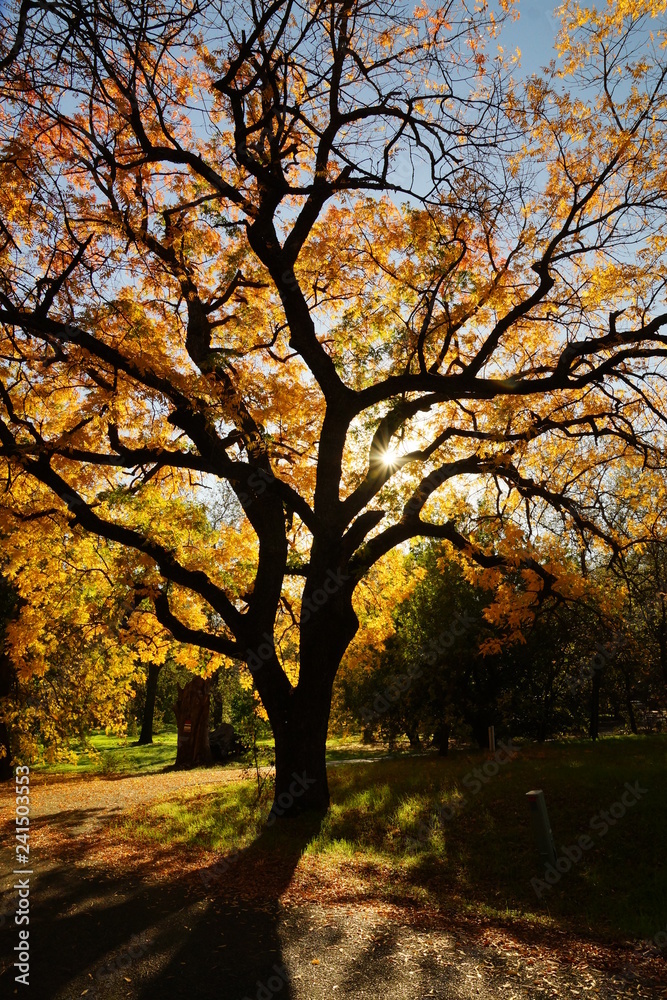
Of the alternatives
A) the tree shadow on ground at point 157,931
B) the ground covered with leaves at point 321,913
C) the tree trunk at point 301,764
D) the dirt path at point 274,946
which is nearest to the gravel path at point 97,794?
the ground covered with leaves at point 321,913

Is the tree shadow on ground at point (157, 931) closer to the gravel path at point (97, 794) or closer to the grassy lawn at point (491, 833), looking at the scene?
the grassy lawn at point (491, 833)

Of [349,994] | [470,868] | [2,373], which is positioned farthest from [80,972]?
[2,373]

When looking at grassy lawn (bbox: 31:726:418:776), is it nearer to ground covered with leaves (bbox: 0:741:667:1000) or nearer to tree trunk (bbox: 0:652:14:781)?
tree trunk (bbox: 0:652:14:781)

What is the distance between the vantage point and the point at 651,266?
873 centimetres

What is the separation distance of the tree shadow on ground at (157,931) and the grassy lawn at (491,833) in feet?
3.90

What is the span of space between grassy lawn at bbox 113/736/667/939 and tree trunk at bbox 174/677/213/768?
8091mm

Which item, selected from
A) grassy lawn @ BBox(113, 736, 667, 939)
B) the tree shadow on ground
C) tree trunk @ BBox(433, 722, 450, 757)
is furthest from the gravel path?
tree trunk @ BBox(433, 722, 450, 757)

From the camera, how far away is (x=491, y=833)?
324 inches

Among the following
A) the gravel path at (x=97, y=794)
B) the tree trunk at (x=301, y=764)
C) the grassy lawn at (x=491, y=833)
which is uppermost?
the tree trunk at (x=301, y=764)

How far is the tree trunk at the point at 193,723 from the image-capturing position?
2045 cm

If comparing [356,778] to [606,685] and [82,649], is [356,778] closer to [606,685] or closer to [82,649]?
[82,649]

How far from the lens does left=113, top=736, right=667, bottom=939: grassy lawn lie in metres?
6.18

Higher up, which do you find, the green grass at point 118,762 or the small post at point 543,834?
the small post at point 543,834

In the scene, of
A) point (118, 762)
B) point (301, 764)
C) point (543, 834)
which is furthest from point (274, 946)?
point (118, 762)
